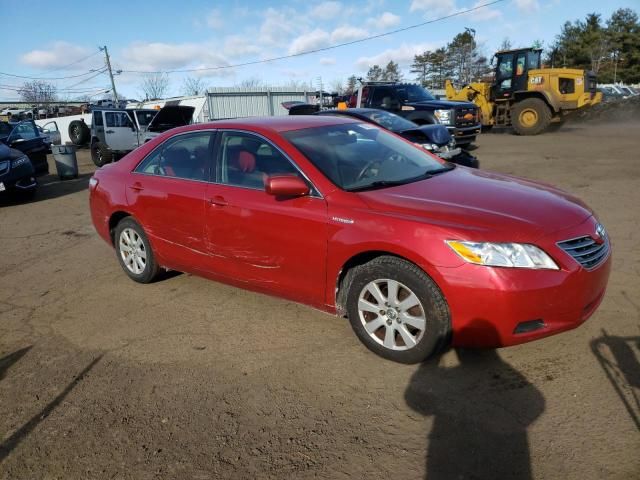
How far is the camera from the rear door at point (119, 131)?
1666 cm

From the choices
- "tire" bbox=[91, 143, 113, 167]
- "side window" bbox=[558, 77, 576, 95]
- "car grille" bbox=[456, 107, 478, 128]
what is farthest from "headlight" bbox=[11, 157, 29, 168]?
"side window" bbox=[558, 77, 576, 95]

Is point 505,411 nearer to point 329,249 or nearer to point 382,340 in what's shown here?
point 382,340

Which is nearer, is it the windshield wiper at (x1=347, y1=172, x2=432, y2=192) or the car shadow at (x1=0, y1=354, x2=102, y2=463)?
the car shadow at (x1=0, y1=354, x2=102, y2=463)

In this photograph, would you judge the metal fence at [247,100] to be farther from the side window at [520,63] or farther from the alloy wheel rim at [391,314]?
the alloy wheel rim at [391,314]

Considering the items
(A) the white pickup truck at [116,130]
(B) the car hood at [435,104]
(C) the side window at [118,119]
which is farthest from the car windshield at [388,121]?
(C) the side window at [118,119]

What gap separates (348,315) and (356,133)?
1.65m

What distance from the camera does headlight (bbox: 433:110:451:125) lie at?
14.0 metres

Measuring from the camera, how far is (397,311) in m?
3.16

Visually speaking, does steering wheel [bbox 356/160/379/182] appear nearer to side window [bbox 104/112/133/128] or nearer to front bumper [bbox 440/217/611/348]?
front bumper [bbox 440/217/611/348]

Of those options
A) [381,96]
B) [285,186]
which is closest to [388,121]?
[381,96]

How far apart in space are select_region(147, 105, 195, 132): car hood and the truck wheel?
1225 centimetres

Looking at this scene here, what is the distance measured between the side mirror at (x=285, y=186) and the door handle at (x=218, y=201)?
609 mm

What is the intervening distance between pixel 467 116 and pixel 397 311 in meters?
12.8

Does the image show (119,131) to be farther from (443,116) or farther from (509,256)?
(509,256)
